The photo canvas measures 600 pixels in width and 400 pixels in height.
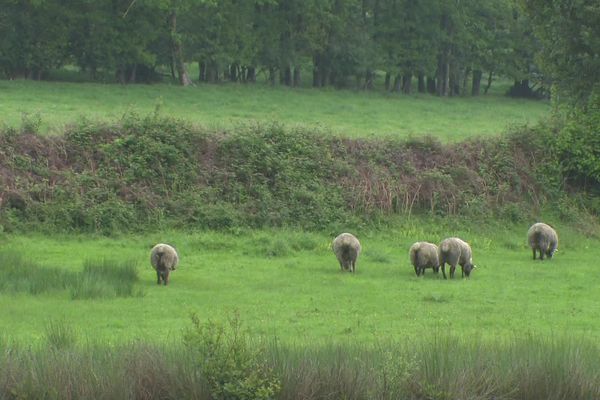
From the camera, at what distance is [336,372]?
44.4ft

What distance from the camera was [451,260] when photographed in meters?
25.1

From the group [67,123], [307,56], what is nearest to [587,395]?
[67,123]

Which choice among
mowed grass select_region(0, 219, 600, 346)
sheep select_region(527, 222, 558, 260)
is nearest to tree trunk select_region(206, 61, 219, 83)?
mowed grass select_region(0, 219, 600, 346)

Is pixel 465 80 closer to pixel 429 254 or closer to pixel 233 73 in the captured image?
pixel 233 73

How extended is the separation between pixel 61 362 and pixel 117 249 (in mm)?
14455

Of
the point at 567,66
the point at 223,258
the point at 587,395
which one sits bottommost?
the point at 223,258

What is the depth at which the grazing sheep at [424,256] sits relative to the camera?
2530 centimetres

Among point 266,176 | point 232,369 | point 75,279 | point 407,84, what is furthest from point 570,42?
point 407,84

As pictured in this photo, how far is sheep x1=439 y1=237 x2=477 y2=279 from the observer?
2494 cm

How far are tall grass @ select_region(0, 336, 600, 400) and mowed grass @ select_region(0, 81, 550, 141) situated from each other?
20.6 m

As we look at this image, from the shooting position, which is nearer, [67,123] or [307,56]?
[67,123]

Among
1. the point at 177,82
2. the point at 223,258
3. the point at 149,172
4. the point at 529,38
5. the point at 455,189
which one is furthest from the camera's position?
the point at 529,38

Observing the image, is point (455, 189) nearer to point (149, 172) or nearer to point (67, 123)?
point (149, 172)

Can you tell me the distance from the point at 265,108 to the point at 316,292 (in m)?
28.1
